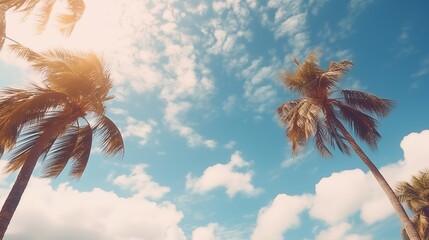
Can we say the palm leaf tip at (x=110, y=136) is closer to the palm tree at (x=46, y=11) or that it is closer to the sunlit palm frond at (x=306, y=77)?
the palm tree at (x=46, y=11)

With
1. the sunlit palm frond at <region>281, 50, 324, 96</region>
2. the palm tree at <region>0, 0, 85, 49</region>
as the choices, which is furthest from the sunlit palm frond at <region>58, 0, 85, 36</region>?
the sunlit palm frond at <region>281, 50, 324, 96</region>

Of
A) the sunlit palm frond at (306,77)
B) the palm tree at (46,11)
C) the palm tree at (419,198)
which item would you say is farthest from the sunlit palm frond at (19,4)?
the palm tree at (419,198)

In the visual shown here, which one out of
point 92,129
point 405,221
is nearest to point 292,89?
point 405,221

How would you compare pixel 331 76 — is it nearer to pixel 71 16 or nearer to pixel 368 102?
pixel 368 102

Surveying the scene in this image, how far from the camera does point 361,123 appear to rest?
44.0 ft

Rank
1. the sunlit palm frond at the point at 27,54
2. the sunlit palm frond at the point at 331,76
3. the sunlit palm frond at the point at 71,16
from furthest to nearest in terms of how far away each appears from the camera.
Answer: the sunlit palm frond at the point at 331,76
the sunlit palm frond at the point at 71,16
the sunlit palm frond at the point at 27,54

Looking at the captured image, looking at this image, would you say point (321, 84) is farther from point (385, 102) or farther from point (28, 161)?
point (28, 161)

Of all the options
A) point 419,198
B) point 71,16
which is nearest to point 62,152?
point 71,16

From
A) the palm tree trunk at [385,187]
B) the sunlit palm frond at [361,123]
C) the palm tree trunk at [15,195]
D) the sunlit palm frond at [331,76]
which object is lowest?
the palm tree trunk at [15,195]

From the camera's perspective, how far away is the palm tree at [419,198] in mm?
23672

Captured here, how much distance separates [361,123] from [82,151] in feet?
36.8

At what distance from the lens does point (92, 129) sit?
10.0m

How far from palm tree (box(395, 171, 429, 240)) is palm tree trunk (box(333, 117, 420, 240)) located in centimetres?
1532

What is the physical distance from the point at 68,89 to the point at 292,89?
964cm
